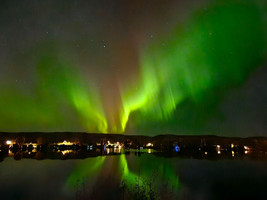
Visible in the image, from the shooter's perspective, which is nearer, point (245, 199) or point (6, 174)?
point (245, 199)

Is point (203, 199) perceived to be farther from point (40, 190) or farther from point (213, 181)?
point (40, 190)

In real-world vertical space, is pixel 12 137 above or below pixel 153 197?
above

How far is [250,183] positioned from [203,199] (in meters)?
14.0

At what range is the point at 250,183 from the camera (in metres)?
32.8

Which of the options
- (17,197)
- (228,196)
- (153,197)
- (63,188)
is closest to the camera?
(153,197)

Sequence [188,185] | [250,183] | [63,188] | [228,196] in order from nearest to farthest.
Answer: [228,196], [63,188], [188,185], [250,183]

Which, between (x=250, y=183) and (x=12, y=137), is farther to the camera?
(x=12, y=137)

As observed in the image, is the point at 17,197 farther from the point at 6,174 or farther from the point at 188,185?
the point at 188,185

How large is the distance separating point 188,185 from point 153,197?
41.3 feet

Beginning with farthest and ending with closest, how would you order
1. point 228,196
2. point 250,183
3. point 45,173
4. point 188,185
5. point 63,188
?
point 45,173, point 250,183, point 188,185, point 63,188, point 228,196

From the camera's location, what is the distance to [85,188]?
25078 millimetres

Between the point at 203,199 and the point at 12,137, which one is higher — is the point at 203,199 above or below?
below

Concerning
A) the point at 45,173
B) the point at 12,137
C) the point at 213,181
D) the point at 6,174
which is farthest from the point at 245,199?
the point at 12,137

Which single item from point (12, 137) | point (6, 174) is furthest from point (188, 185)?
point (12, 137)
